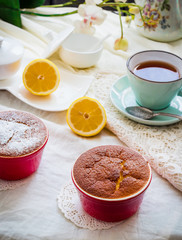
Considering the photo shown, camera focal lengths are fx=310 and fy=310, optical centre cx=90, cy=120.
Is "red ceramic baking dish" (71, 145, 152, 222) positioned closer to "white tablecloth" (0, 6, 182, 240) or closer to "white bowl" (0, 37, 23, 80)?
"white tablecloth" (0, 6, 182, 240)

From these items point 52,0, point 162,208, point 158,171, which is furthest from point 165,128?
point 52,0

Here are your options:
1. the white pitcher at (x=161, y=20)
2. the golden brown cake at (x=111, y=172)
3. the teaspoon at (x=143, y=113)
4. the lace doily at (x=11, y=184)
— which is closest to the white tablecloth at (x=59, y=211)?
the lace doily at (x=11, y=184)

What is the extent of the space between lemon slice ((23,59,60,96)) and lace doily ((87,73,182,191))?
0.26 metres

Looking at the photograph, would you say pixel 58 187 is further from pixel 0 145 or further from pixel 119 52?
pixel 119 52

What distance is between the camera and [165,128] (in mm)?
1242

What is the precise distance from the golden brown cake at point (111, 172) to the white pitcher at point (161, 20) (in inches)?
39.0

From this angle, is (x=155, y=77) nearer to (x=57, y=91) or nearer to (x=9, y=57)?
(x=57, y=91)

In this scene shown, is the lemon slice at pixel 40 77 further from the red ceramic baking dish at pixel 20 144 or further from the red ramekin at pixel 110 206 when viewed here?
the red ramekin at pixel 110 206

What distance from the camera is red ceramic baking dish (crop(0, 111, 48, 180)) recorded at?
0.97 meters

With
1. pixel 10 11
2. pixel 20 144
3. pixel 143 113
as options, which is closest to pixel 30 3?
pixel 10 11

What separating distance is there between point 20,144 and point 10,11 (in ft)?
3.61

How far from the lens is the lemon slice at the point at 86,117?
1.22 metres

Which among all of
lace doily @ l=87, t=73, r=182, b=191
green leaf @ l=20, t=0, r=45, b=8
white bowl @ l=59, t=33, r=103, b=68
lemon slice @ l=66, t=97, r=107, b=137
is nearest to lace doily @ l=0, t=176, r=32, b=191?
lemon slice @ l=66, t=97, r=107, b=137

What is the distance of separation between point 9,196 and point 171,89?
2.35 feet
